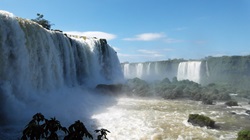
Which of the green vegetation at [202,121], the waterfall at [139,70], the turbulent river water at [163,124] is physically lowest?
the turbulent river water at [163,124]

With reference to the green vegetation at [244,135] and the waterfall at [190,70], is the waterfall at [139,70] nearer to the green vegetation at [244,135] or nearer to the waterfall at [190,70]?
the waterfall at [190,70]

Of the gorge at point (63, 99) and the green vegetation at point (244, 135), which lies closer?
the green vegetation at point (244, 135)

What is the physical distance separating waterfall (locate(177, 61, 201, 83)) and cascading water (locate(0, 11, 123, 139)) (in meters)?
26.2

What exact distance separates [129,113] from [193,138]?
5.88 metres

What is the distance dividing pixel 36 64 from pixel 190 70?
124ft

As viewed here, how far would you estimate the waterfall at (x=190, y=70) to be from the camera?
50650 mm

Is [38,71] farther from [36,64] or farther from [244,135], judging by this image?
[244,135]

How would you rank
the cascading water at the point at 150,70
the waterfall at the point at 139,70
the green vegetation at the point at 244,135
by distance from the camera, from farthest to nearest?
the waterfall at the point at 139,70
the cascading water at the point at 150,70
the green vegetation at the point at 244,135

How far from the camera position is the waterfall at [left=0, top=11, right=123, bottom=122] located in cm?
1452

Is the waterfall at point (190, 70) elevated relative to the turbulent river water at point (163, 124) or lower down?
elevated

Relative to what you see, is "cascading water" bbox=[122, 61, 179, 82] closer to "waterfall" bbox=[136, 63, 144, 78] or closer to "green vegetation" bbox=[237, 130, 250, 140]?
"waterfall" bbox=[136, 63, 144, 78]

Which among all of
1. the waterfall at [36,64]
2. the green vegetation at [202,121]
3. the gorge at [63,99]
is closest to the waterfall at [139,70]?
the waterfall at [36,64]

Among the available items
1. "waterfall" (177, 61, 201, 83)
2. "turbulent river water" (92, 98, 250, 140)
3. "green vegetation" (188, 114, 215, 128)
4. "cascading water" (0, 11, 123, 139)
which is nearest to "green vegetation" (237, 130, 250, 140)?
"turbulent river water" (92, 98, 250, 140)

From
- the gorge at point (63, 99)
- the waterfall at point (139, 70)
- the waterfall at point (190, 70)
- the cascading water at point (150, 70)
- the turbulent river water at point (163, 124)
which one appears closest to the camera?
the turbulent river water at point (163, 124)
